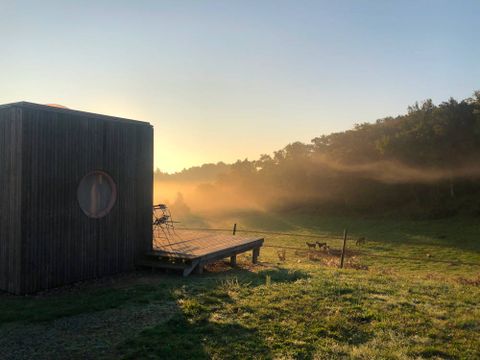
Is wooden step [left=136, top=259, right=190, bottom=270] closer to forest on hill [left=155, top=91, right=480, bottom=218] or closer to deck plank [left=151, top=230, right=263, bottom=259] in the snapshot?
deck plank [left=151, top=230, right=263, bottom=259]

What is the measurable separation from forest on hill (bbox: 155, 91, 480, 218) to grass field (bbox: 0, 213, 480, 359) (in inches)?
1004

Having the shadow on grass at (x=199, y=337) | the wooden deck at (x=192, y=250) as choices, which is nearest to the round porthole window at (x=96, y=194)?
the wooden deck at (x=192, y=250)

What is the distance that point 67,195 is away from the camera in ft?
26.9

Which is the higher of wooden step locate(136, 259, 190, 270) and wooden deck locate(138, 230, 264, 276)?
wooden deck locate(138, 230, 264, 276)

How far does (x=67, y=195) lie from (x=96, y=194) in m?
0.88

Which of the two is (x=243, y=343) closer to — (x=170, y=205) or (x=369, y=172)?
(x=369, y=172)

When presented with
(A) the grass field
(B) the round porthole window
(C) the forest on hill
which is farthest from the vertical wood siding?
(C) the forest on hill

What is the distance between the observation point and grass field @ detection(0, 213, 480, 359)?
487cm

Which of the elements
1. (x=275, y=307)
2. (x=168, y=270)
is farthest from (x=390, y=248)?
(x=275, y=307)

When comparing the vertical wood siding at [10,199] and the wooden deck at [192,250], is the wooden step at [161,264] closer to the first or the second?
the wooden deck at [192,250]

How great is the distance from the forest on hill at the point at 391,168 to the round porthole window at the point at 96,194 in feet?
90.3

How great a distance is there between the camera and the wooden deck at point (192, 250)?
9594 millimetres

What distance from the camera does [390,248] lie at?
21.7 meters

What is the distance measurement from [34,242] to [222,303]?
389cm
